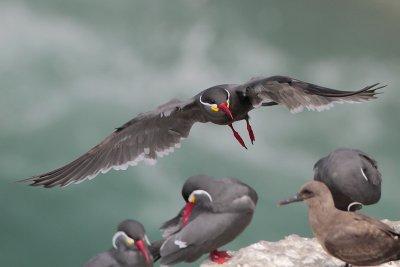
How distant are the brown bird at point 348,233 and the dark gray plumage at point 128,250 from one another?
1.44 meters

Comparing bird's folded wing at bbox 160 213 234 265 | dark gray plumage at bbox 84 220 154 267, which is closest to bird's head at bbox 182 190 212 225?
bird's folded wing at bbox 160 213 234 265

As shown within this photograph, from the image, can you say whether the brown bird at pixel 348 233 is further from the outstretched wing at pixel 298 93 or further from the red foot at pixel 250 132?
the red foot at pixel 250 132

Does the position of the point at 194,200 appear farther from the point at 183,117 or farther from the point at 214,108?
the point at 183,117

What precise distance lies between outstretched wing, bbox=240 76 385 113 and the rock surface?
1632 mm

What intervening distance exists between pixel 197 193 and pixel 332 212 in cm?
140

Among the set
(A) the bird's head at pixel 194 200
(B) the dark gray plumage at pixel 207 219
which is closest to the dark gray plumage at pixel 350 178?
(B) the dark gray plumage at pixel 207 219

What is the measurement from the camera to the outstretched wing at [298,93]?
8.60m

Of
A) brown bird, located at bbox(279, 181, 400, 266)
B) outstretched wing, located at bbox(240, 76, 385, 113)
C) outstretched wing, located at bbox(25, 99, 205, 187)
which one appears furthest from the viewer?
outstretched wing, located at bbox(25, 99, 205, 187)

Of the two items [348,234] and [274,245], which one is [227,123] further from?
[348,234]

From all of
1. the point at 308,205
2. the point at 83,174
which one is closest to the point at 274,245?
the point at 308,205

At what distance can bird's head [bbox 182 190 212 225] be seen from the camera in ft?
23.7

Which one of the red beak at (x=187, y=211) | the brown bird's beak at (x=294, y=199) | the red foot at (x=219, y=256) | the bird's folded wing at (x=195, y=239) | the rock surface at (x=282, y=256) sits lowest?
the rock surface at (x=282, y=256)

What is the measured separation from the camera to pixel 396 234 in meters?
6.61

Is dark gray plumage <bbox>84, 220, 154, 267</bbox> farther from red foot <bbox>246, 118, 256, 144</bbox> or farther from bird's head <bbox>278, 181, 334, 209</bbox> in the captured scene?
red foot <bbox>246, 118, 256, 144</bbox>
